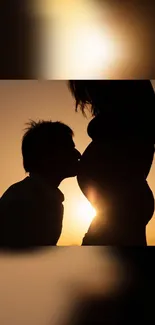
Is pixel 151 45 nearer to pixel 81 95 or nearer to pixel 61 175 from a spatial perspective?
pixel 81 95

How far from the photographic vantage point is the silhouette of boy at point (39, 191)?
139 centimetres

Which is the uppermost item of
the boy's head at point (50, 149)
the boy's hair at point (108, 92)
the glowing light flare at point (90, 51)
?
the glowing light flare at point (90, 51)

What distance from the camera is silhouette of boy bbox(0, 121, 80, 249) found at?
1.39m

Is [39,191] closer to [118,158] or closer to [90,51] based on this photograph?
[118,158]

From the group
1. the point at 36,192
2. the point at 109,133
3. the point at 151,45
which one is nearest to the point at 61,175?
the point at 36,192

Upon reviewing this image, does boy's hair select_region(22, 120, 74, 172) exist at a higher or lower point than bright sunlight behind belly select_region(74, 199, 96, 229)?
higher

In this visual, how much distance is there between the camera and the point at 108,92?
1.44m

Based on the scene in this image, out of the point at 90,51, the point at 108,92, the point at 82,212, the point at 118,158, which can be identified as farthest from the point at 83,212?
the point at 90,51

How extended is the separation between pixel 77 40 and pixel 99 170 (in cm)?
45

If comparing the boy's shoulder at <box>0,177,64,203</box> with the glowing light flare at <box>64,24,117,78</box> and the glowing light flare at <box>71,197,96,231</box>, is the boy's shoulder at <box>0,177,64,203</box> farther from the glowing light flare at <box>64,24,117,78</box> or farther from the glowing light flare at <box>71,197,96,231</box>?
the glowing light flare at <box>64,24,117,78</box>

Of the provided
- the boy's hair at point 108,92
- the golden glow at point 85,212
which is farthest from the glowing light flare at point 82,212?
the boy's hair at point 108,92

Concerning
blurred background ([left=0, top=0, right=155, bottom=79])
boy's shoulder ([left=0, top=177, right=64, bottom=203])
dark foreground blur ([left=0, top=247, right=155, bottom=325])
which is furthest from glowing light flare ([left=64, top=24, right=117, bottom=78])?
dark foreground blur ([left=0, top=247, right=155, bottom=325])

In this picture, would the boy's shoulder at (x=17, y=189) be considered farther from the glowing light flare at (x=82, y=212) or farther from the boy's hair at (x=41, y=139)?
the glowing light flare at (x=82, y=212)

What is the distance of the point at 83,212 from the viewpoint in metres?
1.39
